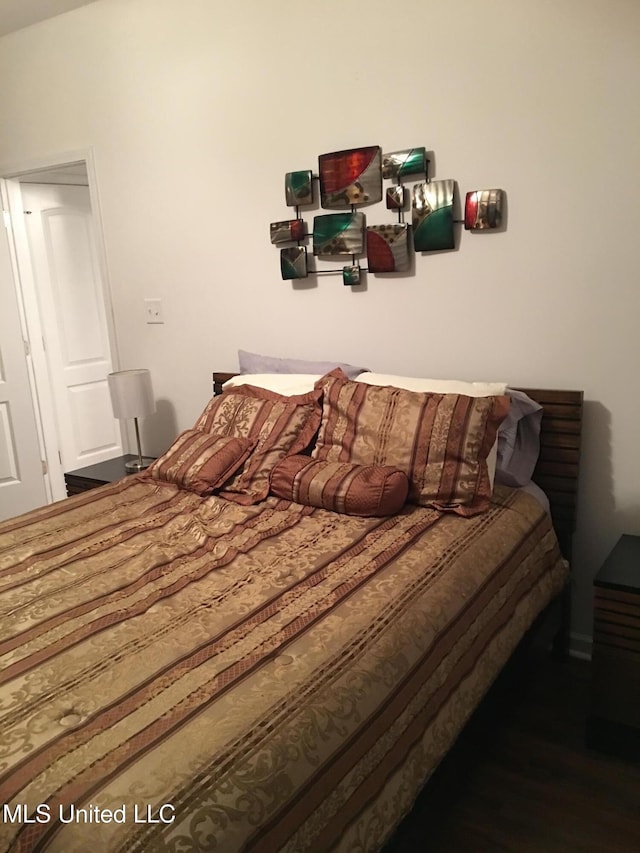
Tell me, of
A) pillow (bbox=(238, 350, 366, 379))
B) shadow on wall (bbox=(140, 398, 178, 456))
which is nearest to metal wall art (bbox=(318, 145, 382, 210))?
pillow (bbox=(238, 350, 366, 379))

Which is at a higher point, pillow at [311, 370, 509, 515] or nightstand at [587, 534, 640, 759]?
pillow at [311, 370, 509, 515]

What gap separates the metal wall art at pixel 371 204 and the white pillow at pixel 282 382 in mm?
412

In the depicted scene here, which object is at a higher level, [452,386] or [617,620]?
[452,386]

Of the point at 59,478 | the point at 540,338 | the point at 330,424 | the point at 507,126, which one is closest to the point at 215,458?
the point at 330,424

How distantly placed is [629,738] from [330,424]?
1.29 metres

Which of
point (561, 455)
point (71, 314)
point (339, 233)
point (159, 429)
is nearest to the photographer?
point (561, 455)

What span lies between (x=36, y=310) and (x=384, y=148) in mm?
2403

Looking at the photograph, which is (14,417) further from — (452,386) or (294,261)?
(452,386)

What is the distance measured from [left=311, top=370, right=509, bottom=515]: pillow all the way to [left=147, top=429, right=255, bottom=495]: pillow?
30cm

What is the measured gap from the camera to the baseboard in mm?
2400

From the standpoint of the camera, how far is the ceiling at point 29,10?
120 inches

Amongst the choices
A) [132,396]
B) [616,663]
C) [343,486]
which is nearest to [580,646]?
[616,663]

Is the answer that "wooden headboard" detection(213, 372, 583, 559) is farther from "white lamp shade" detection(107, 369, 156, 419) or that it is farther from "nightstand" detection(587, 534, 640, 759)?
"white lamp shade" detection(107, 369, 156, 419)

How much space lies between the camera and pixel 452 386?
7.53 ft
